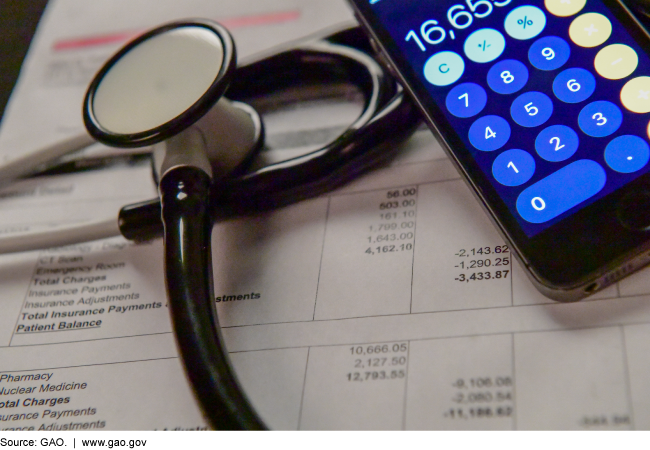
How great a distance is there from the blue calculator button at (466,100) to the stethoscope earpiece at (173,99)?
4.8 inches

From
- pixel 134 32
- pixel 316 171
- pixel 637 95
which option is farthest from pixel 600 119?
pixel 134 32

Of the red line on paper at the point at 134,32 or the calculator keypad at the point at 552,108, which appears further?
the red line on paper at the point at 134,32

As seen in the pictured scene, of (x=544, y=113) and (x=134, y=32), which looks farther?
(x=134, y=32)

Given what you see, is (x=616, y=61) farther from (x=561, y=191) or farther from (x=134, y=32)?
(x=134, y=32)

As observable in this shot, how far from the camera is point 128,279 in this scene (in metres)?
0.34

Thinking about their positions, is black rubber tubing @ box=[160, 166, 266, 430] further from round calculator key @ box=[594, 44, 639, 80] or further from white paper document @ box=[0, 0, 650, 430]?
round calculator key @ box=[594, 44, 639, 80]

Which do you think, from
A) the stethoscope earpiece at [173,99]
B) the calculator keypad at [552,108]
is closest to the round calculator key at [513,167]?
the calculator keypad at [552,108]

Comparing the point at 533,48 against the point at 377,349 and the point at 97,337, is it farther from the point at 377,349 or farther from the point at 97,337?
the point at 97,337

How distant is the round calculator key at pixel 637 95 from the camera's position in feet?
0.92

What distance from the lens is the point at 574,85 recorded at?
29 cm

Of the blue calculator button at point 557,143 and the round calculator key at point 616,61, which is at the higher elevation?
the round calculator key at point 616,61

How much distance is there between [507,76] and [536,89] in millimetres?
17

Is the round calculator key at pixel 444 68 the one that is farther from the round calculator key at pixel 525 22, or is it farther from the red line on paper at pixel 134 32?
the red line on paper at pixel 134 32
